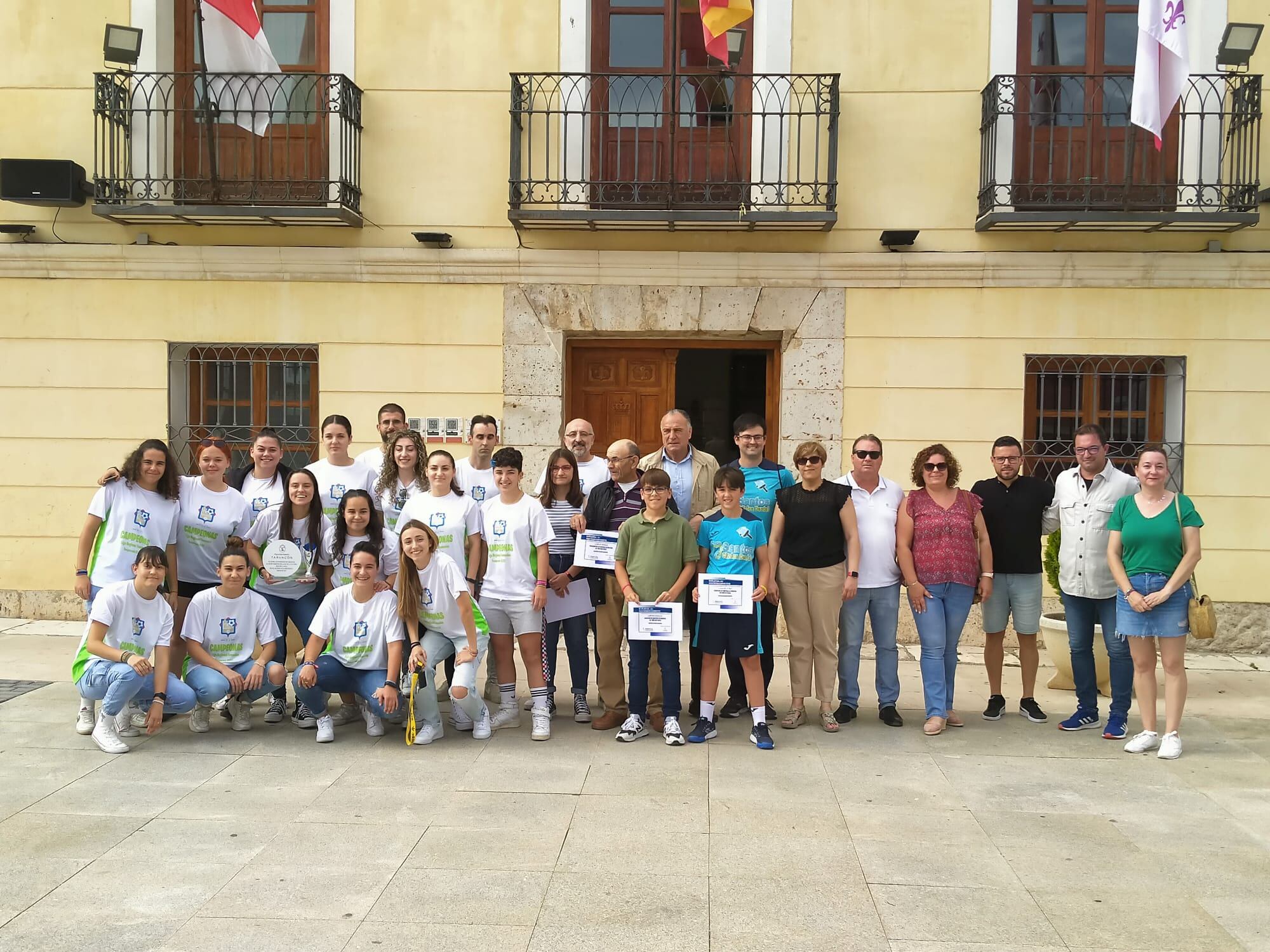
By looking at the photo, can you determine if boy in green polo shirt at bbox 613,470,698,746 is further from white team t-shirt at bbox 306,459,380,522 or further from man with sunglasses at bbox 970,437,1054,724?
man with sunglasses at bbox 970,437,1054,724

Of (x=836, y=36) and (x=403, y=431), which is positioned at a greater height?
(x=836, y=36)

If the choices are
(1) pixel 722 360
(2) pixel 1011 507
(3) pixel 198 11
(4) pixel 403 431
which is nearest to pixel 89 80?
(3) pixel 198 11

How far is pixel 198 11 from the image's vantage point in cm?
898

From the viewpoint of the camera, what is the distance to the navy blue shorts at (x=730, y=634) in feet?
20.5

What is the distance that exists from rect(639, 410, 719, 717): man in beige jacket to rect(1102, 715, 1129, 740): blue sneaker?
238 centimetres

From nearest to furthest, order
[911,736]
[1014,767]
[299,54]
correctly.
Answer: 1. [1014,767]
2. [911,736]
3. [299,54]

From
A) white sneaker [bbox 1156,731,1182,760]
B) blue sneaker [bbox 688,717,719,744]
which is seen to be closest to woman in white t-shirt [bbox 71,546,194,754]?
blue sneaker [bbox 688,717,719,744]

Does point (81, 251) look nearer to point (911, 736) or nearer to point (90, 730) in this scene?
point (90, 730)

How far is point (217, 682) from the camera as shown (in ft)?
20.3

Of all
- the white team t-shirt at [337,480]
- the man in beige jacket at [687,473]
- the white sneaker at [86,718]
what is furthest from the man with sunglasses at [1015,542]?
the white sneaker at [86,718]

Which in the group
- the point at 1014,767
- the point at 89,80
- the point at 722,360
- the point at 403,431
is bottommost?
the point at 1014,767

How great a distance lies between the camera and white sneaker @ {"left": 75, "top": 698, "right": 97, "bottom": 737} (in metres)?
6.26

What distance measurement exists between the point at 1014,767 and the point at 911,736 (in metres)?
0.70

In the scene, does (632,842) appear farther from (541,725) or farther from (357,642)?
(357,642)
